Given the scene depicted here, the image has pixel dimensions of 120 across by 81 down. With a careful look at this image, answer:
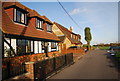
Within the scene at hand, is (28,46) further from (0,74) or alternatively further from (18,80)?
(18,80)

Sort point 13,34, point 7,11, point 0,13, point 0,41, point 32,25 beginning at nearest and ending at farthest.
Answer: point 0,41 → point 13,34 → point 0,13 → point 7,11 → point 32,25

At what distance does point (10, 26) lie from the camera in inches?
408

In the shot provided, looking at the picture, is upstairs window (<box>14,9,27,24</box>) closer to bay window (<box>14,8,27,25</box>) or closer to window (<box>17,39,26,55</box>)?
bay window (<box>14,8,27,25</box>)

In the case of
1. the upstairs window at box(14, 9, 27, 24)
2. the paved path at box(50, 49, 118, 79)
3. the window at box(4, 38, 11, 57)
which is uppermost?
the upstairs window at box(14, 9, 27, 24)

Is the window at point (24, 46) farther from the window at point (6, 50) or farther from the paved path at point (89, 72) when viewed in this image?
the paved path at point (89, 72)

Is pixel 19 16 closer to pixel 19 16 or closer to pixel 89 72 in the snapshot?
pixel 19 16

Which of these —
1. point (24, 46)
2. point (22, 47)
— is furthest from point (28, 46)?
point (22, 47)

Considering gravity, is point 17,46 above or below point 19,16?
below

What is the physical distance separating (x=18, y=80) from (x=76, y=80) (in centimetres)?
356

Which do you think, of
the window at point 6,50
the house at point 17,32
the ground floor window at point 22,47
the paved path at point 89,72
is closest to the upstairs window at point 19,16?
the house at point 17,32

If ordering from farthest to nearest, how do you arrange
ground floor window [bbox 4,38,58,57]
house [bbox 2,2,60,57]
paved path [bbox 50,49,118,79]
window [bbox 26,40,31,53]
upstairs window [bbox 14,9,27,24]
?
window [bbox 26,40,31,53] < upstairs window [bbox 14,9,27,24] < house [bbox 2,2,60,57] < ground floor window [bbox 4,38,58,57] < paved path [bbox 50,49,118,79]

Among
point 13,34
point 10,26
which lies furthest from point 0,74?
point 10,26

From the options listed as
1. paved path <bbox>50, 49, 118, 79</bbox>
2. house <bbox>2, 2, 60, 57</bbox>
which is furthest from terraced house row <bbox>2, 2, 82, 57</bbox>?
paved path <bbox>50, 49, 118, 79</bbox>

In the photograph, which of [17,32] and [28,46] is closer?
[17,32]
